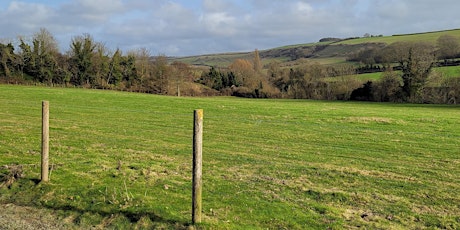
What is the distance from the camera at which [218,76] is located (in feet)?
Answer: 314

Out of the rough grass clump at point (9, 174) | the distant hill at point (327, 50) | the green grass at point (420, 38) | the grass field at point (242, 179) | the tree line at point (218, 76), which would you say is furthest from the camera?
the distant hill at point (327, 50)

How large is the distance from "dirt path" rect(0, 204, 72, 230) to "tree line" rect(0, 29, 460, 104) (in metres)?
64.5

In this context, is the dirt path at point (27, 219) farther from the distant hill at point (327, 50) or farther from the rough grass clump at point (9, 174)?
the distant hill at point (327, 50)

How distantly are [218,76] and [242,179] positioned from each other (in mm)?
86861

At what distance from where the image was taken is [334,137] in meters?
18.0

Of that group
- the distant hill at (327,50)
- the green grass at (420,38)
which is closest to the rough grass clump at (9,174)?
the green grass at (420,38)

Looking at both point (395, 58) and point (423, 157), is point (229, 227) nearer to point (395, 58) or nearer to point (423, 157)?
point (423, 157)

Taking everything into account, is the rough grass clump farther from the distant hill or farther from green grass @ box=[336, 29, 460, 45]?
the distant hill

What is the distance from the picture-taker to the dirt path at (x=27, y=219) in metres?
6.48

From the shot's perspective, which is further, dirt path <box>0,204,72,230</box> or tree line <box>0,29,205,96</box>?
tree line <box>0,29,205,96</box>

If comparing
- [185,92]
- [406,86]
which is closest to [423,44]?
[406,86]

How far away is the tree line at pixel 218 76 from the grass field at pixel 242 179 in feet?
178

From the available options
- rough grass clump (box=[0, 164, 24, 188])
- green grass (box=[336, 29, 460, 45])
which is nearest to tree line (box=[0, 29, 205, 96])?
rough grass clump (box=[0, 164, 24, 188])

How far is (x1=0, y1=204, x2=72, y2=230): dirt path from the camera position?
21.3 ft
